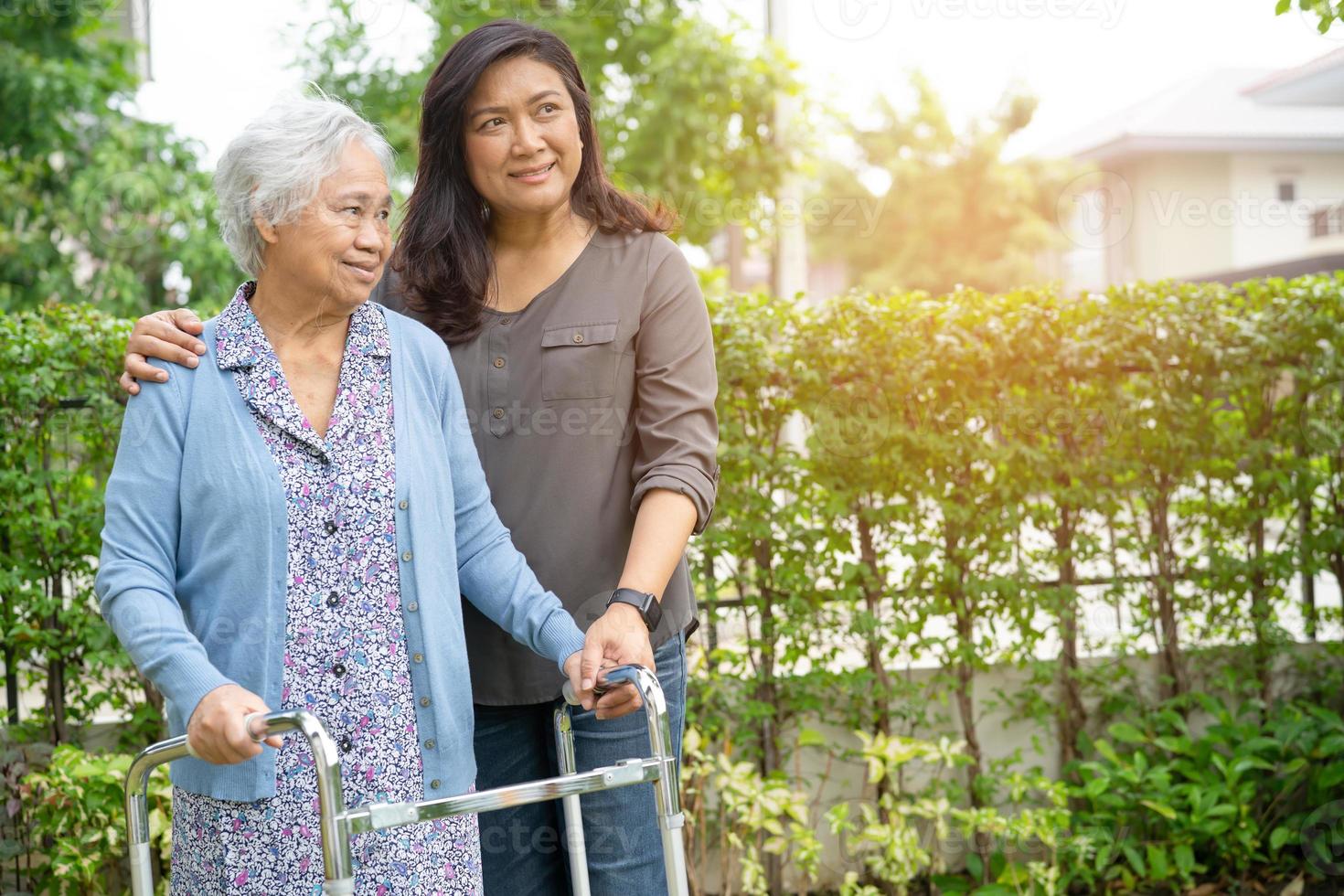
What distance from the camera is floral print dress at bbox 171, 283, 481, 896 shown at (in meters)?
1.69

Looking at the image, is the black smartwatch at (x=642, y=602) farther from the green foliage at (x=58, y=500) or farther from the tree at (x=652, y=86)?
the tree at (x=652, y=86)

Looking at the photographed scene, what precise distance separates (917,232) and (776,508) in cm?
2731

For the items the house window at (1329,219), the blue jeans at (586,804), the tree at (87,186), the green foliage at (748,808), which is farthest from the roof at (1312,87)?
the house window at (1329,219)

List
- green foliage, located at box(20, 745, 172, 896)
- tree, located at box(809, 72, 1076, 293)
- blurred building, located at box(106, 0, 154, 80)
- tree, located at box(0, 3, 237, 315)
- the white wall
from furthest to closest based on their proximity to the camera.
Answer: tree, located at box(809, 72, 1076, 293) < the white wall < blurred building, located at box(106, 0, 154, 80) < tree, located at box(0, 3, 237, 315) < green foliage, located at box(20, 745, 172, 896)

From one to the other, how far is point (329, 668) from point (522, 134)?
889 mm

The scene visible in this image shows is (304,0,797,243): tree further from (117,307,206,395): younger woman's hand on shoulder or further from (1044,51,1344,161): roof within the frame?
(1044,51,1344,161): roof

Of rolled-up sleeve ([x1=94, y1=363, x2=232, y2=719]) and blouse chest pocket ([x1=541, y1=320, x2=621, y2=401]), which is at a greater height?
blouse chest pocket ([x1=541, y1=320, x2=621, y2=401])

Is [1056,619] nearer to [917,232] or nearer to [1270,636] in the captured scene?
[1270,636]

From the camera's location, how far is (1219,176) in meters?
23.7

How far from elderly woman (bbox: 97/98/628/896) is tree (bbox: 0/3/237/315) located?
5186 millimetres

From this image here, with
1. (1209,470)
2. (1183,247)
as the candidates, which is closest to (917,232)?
(1183,247)

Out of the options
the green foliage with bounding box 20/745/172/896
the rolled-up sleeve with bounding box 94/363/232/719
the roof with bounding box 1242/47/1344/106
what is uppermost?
the roof with bounding box 1242/47/1344/106

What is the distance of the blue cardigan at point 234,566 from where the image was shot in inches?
62.6

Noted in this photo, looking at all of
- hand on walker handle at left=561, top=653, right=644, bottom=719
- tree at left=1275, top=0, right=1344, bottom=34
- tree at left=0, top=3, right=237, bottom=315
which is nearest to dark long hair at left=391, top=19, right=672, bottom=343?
hand on walker handle at left=561, top=653, right=644, bottom=719
